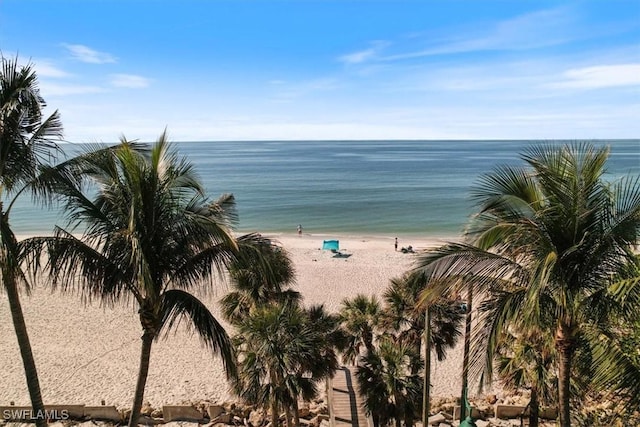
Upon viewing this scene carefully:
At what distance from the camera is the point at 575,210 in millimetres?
4742

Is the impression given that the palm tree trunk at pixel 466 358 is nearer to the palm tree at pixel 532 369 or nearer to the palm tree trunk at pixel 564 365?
the palm tree trunk at pixel 564 365

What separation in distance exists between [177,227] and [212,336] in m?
1.61

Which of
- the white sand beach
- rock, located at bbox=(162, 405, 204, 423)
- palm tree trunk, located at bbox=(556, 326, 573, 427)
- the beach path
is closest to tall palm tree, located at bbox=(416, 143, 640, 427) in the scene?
palm tree trunk, located at bbox=(556, 326, 573, 427)

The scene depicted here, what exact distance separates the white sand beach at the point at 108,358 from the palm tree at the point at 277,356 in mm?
2643

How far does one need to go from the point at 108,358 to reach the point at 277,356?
38.8 feet

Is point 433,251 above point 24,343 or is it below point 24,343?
above

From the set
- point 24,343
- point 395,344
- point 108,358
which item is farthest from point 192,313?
point 108,358

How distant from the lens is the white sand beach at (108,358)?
14.9m

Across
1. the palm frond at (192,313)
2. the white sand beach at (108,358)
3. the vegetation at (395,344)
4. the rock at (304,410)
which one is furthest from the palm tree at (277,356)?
the rock at (304,410)

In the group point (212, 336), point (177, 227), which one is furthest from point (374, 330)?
point (177, 227)

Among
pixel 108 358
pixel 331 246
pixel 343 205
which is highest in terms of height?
pixel 343 205

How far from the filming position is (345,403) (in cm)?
1255

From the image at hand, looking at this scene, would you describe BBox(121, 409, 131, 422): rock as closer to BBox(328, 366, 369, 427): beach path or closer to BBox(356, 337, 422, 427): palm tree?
BBox(328, 366, 369, 427): beach path

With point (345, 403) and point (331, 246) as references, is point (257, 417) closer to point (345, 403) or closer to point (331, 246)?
point (345, 403)
